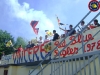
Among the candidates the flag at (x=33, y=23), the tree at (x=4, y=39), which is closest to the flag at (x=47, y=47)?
the flag at (x=33, y=23)

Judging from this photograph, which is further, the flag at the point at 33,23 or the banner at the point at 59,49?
the flag at the point at 33,23

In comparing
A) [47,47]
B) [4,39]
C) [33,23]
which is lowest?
[47,47]

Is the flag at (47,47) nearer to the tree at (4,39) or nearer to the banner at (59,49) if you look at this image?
the banner at (59,49)

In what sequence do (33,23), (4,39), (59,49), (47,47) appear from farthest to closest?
1. (4,39)
2. (33,23)
3. (47,47)
4. (59,49)

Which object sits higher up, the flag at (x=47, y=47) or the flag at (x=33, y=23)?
the flag at (x=33, y=23)

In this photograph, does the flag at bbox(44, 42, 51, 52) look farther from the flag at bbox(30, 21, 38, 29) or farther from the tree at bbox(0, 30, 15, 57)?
the tree at bbox(0, 30, 15, 57)

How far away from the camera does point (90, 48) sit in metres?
6.60

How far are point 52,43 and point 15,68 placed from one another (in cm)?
503

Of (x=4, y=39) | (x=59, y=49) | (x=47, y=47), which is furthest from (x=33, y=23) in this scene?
(x=4, y=39)

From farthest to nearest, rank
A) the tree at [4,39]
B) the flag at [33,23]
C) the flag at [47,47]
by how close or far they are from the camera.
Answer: the tree at [4,39] < the flag at [33,23] < the flag at [47,47]

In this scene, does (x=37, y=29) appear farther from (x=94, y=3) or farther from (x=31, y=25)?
(x=94, y=3)

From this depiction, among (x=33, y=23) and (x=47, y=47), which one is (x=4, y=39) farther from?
(x=47, y=47)

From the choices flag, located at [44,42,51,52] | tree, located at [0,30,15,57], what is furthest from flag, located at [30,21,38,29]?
tree, located at [0,30,15,57]

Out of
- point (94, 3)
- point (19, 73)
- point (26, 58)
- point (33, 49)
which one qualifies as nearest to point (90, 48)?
point (94, 3)
